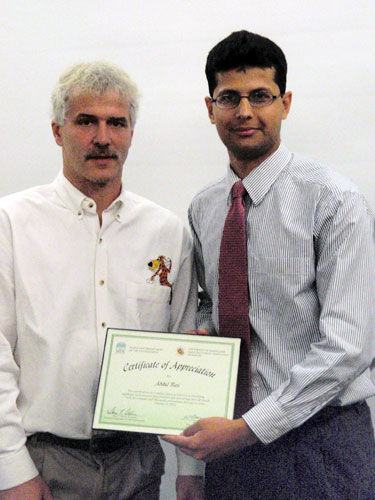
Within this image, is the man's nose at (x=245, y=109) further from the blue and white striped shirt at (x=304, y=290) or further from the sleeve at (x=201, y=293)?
the sleeve at (x=201, y=293)

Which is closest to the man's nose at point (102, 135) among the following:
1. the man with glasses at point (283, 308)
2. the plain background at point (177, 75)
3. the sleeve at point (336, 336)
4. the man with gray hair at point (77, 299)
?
the man with gray hair at point (77, 299)

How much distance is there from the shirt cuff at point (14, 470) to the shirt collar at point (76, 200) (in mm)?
528

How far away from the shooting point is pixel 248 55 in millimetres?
1289

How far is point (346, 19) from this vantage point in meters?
1.67

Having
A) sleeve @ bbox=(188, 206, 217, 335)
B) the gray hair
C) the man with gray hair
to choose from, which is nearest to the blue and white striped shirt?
sleeve @ bbox=(188, 206, 217, 335)

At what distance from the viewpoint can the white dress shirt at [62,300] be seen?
1368 millimetres

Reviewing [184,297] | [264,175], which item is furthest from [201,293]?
[264,175]

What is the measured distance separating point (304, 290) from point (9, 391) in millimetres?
641

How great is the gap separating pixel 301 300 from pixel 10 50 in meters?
1.15

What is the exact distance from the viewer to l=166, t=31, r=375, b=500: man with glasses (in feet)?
3.94

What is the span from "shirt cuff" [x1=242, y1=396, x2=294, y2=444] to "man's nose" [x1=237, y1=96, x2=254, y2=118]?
1.79ft

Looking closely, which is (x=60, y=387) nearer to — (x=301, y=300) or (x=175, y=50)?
(x=301, y=300)

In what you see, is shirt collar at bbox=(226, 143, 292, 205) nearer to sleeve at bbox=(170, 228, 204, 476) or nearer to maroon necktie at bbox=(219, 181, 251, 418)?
maroon necktie at bbox=(219, 181, 251, 418)
